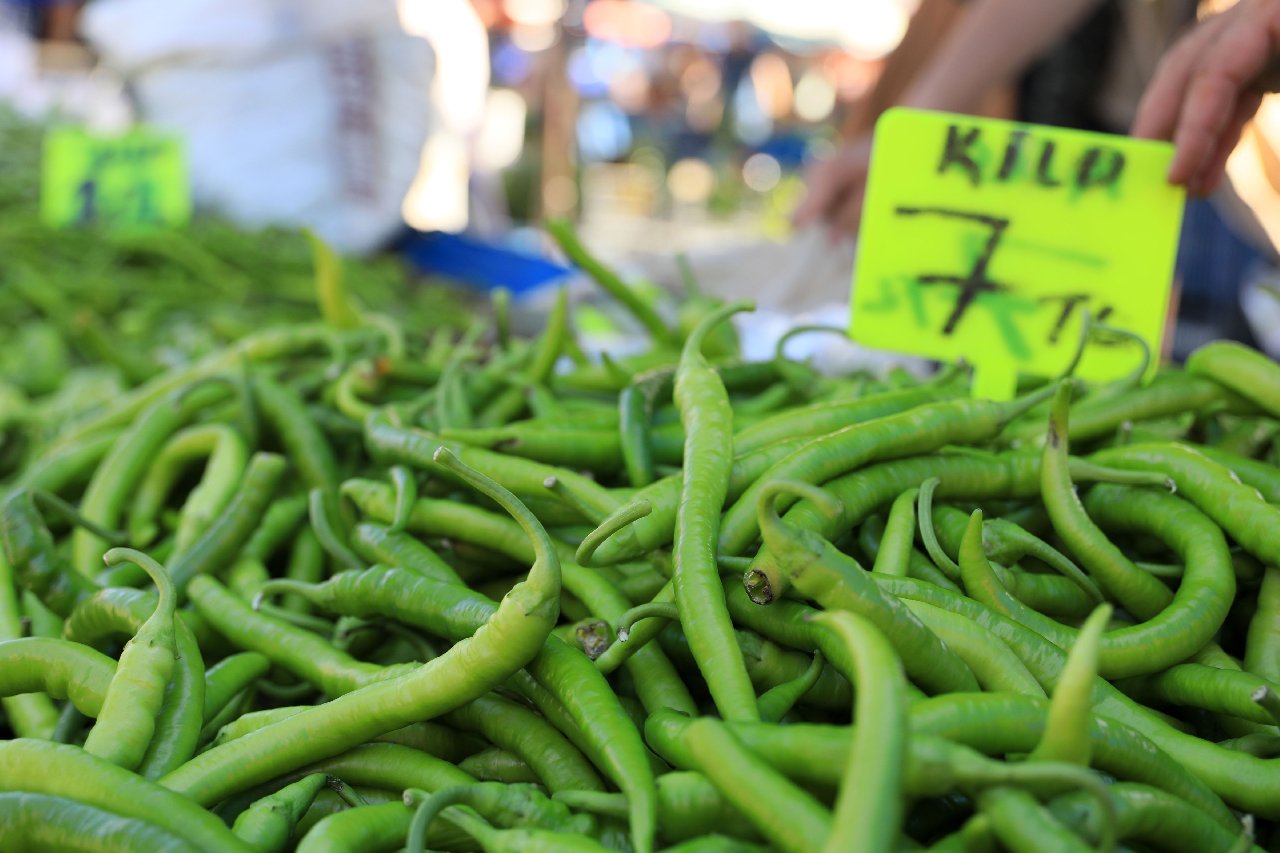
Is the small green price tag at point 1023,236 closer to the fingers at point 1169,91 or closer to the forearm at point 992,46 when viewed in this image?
the fingers at point 1169,91

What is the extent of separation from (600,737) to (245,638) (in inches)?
18.6

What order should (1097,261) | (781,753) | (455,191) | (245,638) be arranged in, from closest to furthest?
1. (781,753)
2. (245,638)
3. (1097,261)
4. (455,191)

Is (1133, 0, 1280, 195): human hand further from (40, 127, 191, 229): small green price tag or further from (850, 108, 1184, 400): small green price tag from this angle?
(40, 127, 191, 229): small green price tag

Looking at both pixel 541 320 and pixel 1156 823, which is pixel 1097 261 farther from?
pixel 541 320

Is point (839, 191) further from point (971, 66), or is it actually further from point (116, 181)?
point (116, 181)

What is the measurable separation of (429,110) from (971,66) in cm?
276

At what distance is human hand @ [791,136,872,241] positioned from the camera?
256cm

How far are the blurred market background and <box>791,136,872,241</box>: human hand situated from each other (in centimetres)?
13

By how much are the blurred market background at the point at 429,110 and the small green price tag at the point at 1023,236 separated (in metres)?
0.19

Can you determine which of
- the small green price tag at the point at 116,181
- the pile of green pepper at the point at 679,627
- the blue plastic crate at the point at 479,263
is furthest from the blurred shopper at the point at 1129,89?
the small green price tag at the point at 116,181

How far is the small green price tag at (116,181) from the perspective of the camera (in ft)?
10.7

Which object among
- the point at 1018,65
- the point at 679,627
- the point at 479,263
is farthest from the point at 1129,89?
the point at 679,627

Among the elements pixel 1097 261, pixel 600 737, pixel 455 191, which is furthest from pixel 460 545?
pixel 455 191

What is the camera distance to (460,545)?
1.19m
